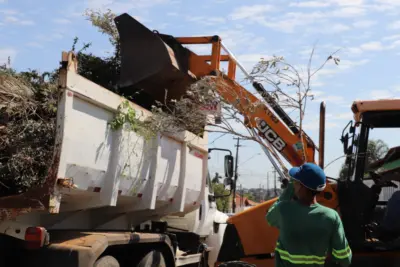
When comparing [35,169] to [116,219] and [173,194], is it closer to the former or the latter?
[116,219]

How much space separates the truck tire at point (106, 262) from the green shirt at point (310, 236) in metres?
1.80

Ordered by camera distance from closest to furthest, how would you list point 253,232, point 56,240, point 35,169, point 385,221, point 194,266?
1. point 35,169
2. point 56,240
3. point 385,221
4. point 253,232
5. point 194,266

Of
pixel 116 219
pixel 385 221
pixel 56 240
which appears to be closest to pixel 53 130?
pixel 56 240

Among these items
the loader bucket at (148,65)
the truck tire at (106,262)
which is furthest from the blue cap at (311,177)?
the loader bucket at (148,65)

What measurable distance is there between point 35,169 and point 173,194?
2560 mm

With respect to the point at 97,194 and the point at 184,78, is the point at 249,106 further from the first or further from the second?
the point at 97,194

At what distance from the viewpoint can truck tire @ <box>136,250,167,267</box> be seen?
19.4 feet

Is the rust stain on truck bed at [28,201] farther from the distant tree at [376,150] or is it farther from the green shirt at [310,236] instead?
the distant tree at [376,150]

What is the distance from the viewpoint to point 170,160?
6406mm

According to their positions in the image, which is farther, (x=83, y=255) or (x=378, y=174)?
(x=378, y=174)

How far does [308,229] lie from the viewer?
384 cm

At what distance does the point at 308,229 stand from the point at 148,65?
348 centimetres

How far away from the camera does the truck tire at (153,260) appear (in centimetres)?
592

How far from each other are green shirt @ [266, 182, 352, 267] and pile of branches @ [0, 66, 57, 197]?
1952 millimetres
